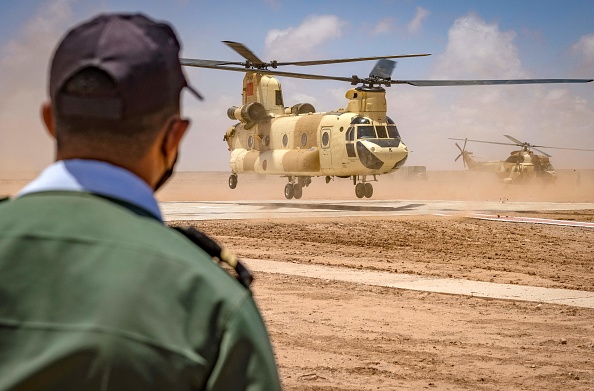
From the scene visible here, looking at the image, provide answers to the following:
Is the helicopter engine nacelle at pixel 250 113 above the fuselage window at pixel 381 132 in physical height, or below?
above

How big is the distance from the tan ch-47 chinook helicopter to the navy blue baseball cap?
905 inches

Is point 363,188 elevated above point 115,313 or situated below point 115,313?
above

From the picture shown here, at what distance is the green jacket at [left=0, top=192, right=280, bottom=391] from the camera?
1.37 m

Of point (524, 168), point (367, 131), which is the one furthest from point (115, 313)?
point (524, 168)

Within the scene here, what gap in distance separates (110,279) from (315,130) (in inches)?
1079

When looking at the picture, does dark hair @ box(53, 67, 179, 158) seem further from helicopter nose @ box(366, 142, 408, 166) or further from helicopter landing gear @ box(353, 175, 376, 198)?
helicopter landing gear @ box(353, 175, 376, 198)

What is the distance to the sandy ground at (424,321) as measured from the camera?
713cm

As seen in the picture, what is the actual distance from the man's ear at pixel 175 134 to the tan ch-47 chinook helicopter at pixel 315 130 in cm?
2293

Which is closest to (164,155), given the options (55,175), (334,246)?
(55,175)

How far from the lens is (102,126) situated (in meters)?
1.61

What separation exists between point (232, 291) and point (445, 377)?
19.4ft

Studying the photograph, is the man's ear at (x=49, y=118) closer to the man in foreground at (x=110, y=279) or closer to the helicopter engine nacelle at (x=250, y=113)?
the man in foreground at (x=110, y=279)

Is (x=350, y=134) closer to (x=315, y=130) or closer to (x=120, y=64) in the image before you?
(x=315, y=130)

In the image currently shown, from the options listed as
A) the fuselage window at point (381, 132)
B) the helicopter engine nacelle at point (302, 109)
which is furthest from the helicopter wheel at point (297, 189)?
the fuselage window at point (381, 132)
